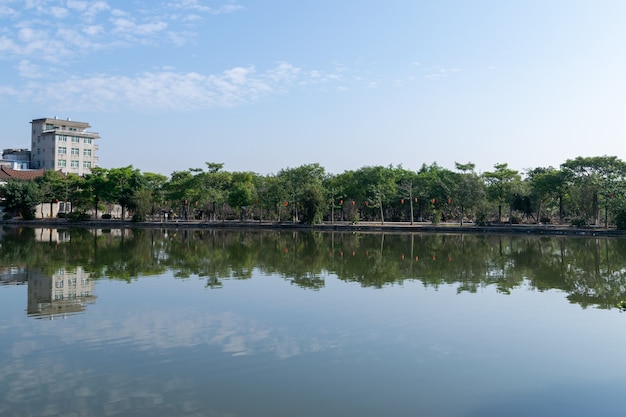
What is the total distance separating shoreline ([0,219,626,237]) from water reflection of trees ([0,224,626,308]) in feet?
20.8

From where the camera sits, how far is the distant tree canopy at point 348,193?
141ft

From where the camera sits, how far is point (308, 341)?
9508 mm

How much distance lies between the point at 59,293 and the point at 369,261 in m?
12.1

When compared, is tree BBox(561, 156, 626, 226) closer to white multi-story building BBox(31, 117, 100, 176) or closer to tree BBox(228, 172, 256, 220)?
tree BBox(228, 172, 256, 220)

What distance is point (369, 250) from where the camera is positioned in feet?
88.5

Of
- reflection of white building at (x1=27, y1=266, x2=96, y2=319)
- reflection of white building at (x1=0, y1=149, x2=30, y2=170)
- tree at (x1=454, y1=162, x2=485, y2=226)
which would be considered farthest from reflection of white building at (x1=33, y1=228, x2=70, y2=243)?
reflection of white building at (x1=0, y1=149, x2=30, y2=170)

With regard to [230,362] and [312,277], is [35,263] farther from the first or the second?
[230,362]

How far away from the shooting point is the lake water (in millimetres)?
6852

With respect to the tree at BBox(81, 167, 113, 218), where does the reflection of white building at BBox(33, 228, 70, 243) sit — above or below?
below

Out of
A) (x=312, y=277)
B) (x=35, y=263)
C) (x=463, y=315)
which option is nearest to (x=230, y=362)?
(x=463, y=315)

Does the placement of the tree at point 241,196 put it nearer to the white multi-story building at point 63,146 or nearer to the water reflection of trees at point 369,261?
the water reflection of trees at point 369,261

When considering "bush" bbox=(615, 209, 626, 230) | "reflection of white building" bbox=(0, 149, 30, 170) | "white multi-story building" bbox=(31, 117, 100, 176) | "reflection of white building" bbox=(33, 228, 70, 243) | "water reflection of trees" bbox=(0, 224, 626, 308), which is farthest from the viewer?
"reflection of white building" bbox=(0, 149, 30, 170)

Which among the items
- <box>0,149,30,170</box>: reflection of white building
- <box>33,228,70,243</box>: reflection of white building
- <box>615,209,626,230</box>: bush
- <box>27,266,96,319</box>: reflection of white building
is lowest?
<box>27,266,96,319</box>: reflection of white building

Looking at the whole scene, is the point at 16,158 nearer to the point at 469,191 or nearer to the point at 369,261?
the point at 469,191
